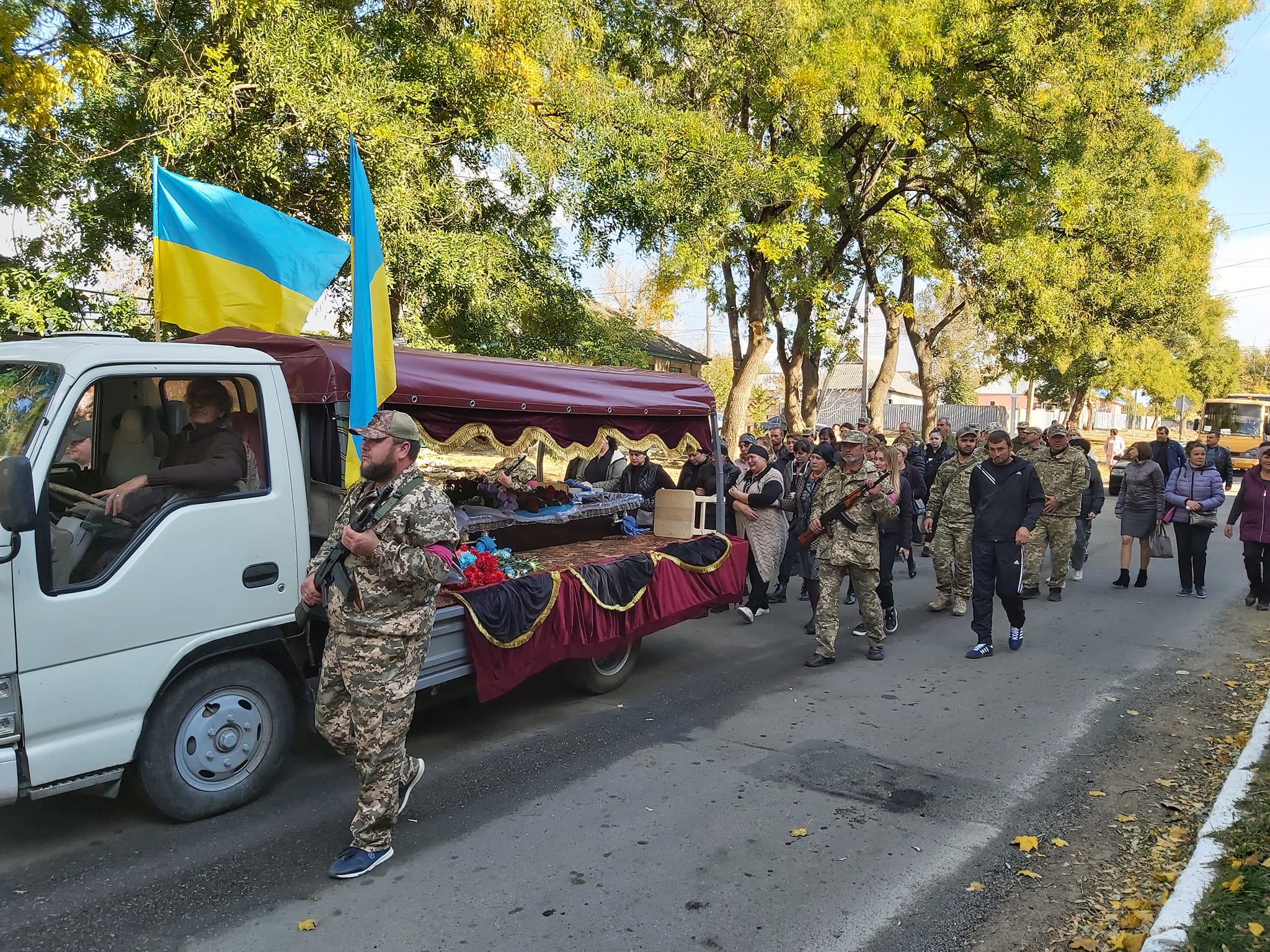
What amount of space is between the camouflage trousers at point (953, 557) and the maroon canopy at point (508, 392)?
3138mm

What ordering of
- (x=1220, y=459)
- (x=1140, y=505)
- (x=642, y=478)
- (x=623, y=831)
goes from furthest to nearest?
(x=1220, y=459)
(x=1140, y=505)
(x=642, y=478)
(x=623, y=831)

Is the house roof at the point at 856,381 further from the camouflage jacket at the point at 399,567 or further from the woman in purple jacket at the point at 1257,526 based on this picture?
the camouflage jacket at the point at 399,567

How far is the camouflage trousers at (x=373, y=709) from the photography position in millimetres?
4086

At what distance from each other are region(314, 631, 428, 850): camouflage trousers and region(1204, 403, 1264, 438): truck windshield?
36.4 m

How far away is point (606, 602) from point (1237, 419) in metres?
35.6

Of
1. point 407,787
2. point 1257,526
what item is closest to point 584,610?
point 407,787

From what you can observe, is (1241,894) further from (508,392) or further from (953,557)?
(953,557)

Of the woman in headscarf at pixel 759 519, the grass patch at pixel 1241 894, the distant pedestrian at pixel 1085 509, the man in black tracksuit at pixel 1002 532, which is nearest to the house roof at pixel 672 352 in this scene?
the distant pedestrian at pixel 1085 509

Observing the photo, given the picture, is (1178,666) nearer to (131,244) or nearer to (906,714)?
(906,714)

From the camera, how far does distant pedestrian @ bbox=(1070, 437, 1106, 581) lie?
11.5m

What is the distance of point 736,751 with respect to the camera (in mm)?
5688

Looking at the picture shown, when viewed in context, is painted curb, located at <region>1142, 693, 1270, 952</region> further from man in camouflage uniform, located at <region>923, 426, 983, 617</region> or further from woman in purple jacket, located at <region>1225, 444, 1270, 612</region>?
woman in purple jacket, located at <region>1225, 444, 1270, 612</region>

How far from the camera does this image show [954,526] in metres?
9.84

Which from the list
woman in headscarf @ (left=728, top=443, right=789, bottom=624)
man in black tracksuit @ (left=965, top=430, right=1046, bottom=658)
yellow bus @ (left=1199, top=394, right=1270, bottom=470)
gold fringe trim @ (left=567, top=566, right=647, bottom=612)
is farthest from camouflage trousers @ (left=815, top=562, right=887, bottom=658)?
yellow bus @ (left=1199, top=394, right=1270, bottom=470)
